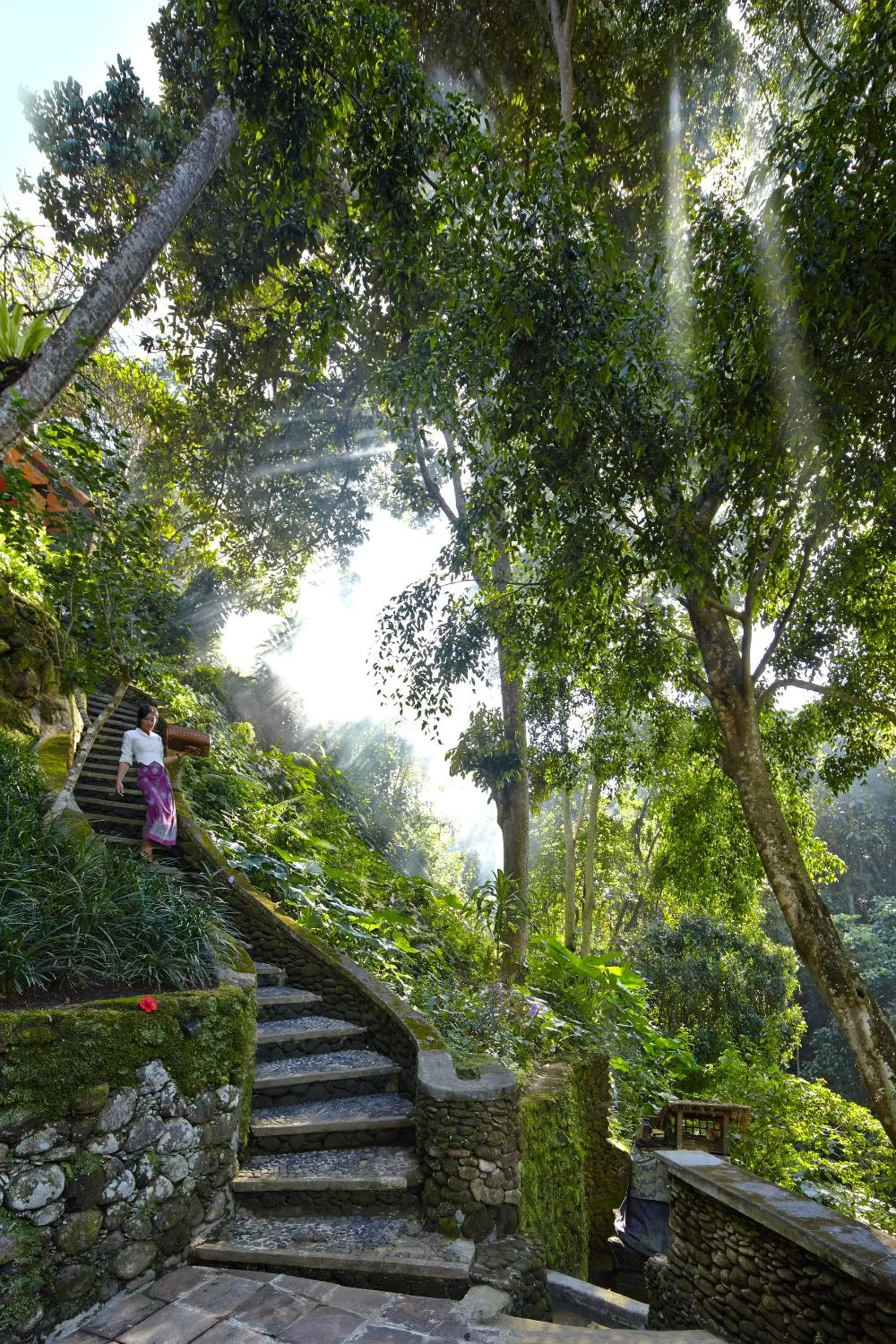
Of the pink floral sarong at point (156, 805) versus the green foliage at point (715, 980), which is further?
the green foliage at point (715, 980)

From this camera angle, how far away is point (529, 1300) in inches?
135

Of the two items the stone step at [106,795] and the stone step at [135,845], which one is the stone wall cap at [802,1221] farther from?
the stone step at [106,795]

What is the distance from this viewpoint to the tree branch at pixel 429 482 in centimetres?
998

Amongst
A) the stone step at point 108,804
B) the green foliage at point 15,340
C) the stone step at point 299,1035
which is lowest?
the stone step at point 299,1035

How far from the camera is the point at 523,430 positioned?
506 centimetres

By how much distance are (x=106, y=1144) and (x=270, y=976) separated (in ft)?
8.11

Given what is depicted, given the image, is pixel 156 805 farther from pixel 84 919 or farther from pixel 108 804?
pixel 84 919

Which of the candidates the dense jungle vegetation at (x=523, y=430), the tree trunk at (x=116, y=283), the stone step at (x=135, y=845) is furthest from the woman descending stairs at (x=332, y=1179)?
the tree trunk at (x=116, y=283)

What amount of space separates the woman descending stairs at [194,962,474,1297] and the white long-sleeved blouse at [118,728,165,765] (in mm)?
2354

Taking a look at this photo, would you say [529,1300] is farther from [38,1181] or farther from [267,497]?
[267,497]

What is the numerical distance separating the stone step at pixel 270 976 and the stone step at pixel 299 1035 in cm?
41

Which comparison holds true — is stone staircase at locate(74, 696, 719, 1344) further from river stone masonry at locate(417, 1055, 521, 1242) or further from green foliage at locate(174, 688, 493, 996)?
green foliage at locate(174, 688, 493, 996)

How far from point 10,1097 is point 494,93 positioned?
10.6 meters

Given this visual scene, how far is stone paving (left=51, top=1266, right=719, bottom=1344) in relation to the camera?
2629mm
